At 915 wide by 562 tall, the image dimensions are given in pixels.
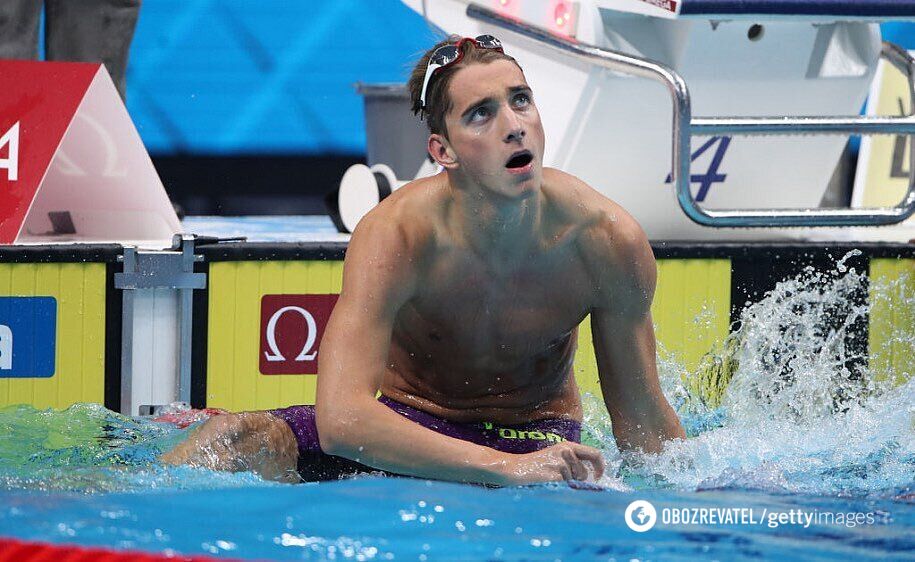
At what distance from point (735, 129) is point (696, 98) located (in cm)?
47

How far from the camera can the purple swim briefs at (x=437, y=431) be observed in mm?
2590

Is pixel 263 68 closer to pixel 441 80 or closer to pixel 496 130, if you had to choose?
pixel 441 80

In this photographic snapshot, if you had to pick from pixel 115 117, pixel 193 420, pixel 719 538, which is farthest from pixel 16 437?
pixel 719 538

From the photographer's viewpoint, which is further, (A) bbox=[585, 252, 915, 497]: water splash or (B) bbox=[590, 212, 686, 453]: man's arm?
(A) bbox=[585, 252, 915, 497]: water splash

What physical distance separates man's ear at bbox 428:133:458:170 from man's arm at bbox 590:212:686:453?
0.32m

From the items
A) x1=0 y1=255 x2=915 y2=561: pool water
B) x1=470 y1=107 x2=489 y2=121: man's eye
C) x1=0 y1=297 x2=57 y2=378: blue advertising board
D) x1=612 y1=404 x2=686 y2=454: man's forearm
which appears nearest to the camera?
x1=0 y1=255 x2=915 y2=561: pool water

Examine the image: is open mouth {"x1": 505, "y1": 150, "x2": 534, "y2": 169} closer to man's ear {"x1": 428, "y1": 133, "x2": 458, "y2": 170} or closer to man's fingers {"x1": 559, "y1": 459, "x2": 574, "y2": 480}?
man's ear {"x1": 428, "y1": 133, "x2": 458, "y2": 170}

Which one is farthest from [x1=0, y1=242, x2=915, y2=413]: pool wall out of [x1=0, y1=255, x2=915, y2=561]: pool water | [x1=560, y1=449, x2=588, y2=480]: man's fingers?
[x1=560, y1=449, x2=588, y2=480]: man's fingers

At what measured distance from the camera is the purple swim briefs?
2.59 meters

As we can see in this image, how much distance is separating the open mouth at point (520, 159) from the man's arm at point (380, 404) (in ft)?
0.78

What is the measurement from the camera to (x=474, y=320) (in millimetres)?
2531

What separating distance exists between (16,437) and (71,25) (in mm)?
2063

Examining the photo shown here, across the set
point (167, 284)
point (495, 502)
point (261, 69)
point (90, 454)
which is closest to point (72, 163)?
point (167, 284)

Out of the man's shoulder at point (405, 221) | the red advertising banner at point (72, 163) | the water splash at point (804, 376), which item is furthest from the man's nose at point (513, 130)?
the red advertising banner at point (72, 163)
